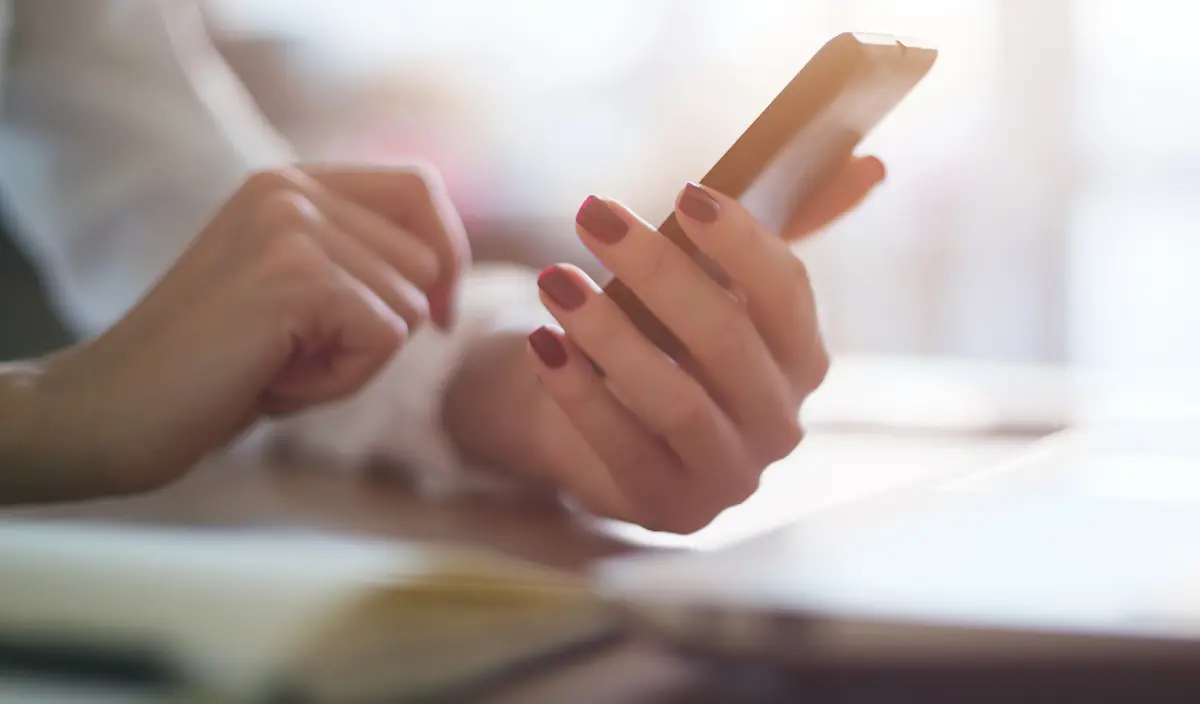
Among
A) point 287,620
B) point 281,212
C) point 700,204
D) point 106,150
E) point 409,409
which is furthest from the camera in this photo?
point 106,150

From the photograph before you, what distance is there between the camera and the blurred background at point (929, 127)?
5.37ft

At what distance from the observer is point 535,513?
0.97 ft

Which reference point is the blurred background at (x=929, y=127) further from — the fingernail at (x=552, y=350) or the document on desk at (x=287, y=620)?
the document on desk at (x=287, y=620)

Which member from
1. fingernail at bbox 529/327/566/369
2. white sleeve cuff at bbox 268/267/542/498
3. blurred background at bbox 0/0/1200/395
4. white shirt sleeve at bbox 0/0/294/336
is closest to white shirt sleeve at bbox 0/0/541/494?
white shirt sleeve at bbox 0/0/294/336

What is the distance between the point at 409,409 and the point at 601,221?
24 centimetres

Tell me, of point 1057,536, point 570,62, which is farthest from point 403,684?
point 570,62

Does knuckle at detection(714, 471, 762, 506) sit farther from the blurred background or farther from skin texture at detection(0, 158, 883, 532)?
the blurred background

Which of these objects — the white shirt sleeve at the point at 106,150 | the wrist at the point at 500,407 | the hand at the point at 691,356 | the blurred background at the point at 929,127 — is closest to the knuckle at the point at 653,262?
the hand at the point at 691,356

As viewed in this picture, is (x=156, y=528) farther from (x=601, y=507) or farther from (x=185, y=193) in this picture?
(x=185, y=193)

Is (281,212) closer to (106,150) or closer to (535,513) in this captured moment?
(535,513)

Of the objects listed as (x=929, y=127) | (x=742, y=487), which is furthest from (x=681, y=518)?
(x=929, y=127)

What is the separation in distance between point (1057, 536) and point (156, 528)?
0.18 m

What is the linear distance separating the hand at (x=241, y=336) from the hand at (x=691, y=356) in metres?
0.11

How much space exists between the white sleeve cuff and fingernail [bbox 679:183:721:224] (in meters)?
0.20
